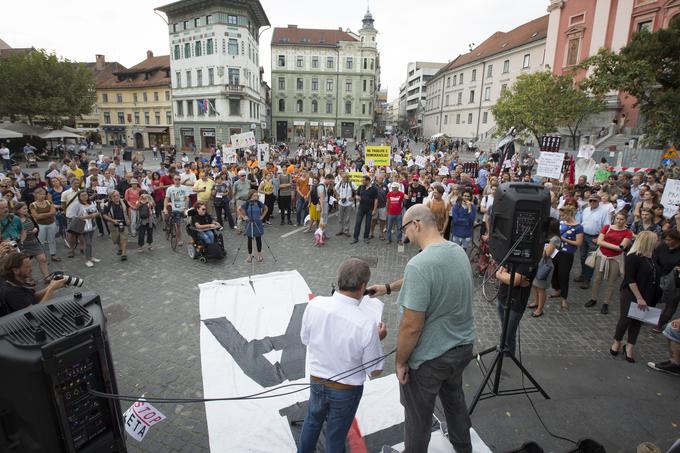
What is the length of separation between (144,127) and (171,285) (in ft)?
176

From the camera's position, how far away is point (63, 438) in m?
2.28

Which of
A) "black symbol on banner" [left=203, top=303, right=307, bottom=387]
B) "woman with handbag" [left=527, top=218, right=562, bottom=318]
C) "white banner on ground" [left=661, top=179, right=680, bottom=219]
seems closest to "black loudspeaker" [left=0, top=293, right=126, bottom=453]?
"black symbol on banner" [left=203, top=303, right=307, bottom=387]

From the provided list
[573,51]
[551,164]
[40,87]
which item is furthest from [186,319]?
[40,87]

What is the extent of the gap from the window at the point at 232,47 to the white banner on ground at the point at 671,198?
44.5m

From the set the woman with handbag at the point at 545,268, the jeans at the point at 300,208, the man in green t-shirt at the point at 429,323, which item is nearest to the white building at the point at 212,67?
the jeans at the point at 300,208

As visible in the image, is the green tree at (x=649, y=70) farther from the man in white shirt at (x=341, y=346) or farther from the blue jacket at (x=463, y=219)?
the man in white shirt at (x=341, y=346)

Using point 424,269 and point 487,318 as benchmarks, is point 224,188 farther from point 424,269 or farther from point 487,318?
point 424,269

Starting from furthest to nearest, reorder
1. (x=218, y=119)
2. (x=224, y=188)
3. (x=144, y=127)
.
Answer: (x=144, y=127), (x=218, y=119), (x=224, y=188)

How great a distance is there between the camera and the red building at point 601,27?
88.3 feet

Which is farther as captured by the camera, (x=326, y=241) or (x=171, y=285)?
(x=326, y=241)

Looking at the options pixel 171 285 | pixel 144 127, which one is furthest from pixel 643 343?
pixel 144 127

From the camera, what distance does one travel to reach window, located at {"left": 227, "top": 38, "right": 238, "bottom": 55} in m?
Answer: 43.4

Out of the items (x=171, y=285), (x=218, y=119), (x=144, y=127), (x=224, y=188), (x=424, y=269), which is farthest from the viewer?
(x=144, y=127)

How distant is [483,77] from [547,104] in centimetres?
3195
